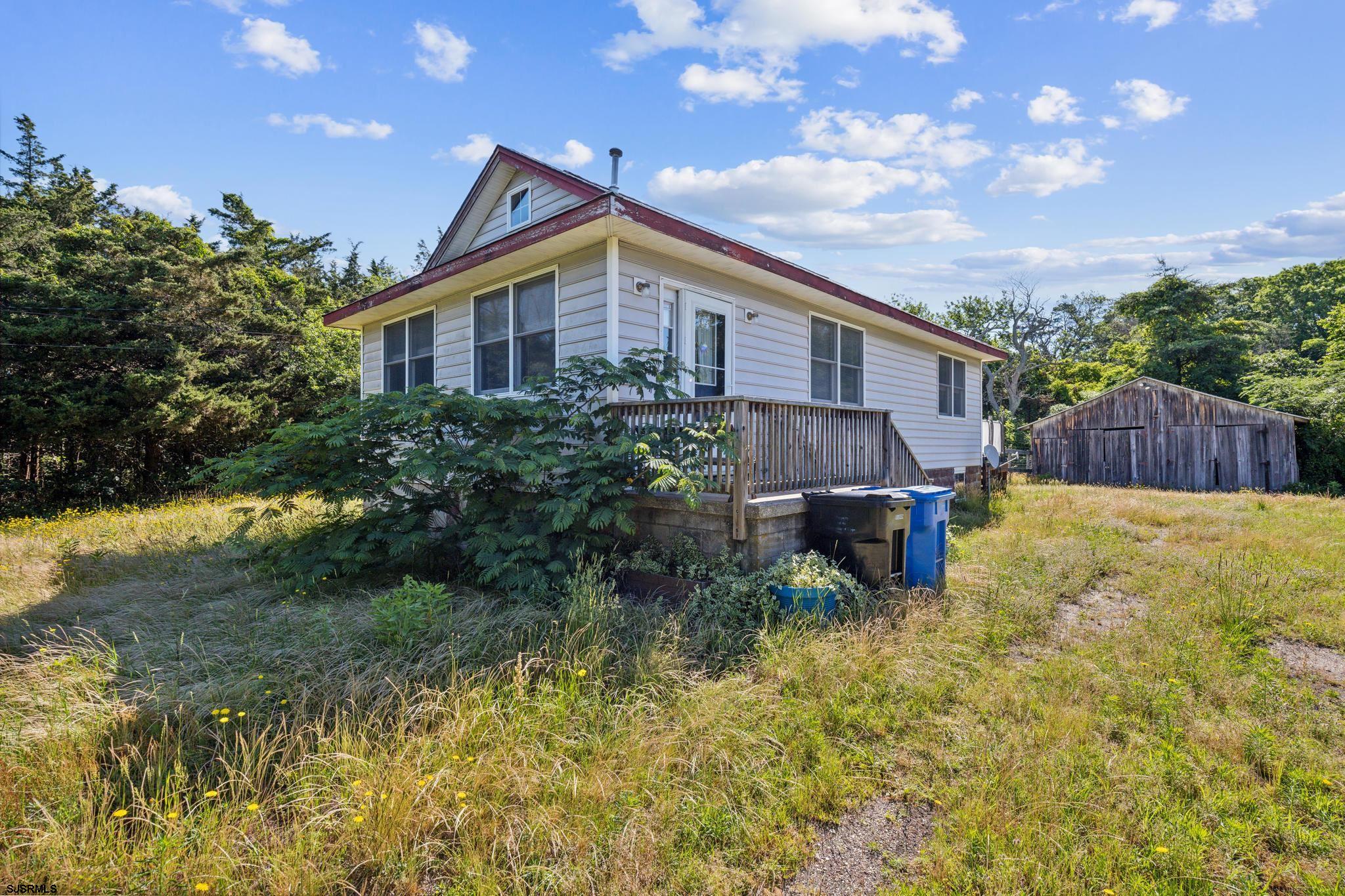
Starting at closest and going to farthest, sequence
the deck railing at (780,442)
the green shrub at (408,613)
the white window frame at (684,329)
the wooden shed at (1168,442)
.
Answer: the green shrub at (408,613) < the deck railing at (780,442) < the white window frame at (684,329) < the wooden shed at (1168,442)

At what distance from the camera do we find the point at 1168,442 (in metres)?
17.6

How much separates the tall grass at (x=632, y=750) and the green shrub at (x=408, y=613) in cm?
10

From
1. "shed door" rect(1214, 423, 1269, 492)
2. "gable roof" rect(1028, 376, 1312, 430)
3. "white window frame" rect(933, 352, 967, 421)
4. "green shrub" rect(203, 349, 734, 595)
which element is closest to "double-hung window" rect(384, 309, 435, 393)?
"green shrub" rect(203, 349, 734, 595)

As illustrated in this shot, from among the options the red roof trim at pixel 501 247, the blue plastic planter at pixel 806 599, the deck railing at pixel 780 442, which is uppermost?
the red roof trim at pixel 501 247

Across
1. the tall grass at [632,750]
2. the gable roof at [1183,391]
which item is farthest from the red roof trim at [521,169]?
the gable roof at [1183,391]

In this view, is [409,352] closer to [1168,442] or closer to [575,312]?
[575,312]

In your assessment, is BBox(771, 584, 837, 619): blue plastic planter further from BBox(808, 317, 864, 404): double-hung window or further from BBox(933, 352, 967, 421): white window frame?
BBox(933, 352, 967, 421): white window frame

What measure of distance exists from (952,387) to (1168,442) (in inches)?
372

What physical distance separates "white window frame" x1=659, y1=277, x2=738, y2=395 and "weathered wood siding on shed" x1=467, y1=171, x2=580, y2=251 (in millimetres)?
1674

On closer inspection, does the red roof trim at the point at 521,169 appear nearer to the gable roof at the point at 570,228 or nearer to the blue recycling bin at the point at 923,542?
the gable roof at the point at 570,228

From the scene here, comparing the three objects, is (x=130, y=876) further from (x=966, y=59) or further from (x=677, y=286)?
(x=966, y=59)

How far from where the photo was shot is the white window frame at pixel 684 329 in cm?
680

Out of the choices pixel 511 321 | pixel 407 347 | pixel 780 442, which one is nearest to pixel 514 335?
pixel 511 321

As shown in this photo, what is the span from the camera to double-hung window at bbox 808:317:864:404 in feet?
30.0
